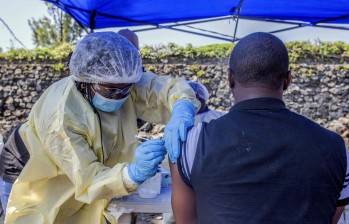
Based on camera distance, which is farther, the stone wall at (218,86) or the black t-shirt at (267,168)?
the stone wall at (218,86)

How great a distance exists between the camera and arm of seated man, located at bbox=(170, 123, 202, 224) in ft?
3.37

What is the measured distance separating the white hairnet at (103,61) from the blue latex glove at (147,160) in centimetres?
37

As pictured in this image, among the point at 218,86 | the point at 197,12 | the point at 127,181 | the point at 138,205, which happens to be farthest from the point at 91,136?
the point at 218,86

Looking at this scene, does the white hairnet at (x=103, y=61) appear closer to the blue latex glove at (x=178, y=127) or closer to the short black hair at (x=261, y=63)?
the blue latex glove at (x=178, y=127)

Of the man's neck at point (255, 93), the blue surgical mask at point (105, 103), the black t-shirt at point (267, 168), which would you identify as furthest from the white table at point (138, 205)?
the man's neck at point (255, 93)

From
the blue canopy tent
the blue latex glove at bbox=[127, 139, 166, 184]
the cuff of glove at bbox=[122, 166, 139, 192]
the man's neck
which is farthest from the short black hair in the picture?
the blue canopy tent

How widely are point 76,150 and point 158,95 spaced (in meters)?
0.58

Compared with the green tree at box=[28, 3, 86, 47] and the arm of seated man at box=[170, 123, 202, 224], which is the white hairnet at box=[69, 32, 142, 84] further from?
the green tree at box=[28, 3, 86, 47]

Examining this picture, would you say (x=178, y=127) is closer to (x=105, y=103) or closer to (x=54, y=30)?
(x=105, y=103)

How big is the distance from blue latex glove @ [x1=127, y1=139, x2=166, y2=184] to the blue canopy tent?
5.45 ft

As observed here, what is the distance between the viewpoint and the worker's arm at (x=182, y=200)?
1.08m

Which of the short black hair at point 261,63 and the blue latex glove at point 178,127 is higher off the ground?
the short black hair at point 261,63

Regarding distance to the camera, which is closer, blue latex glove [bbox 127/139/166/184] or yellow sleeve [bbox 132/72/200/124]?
blue latex glove [bbox 127/139/166/184]

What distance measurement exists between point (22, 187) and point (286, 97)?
627 cm
